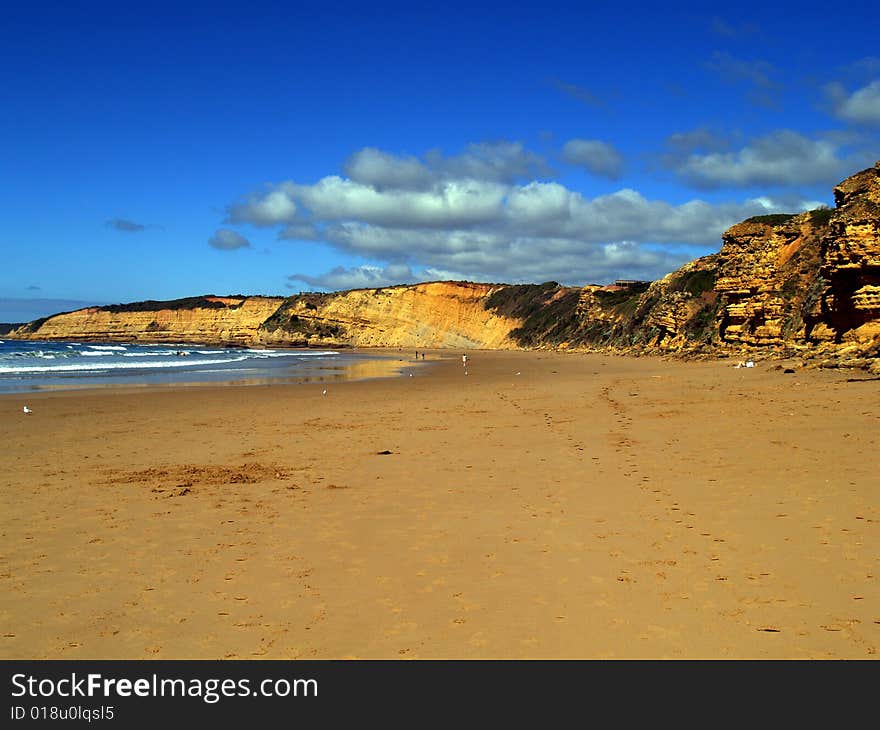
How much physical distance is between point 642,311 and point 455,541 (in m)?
54.5

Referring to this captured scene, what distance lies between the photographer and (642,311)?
189 feet

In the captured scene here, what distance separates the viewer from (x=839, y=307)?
25.6 metres

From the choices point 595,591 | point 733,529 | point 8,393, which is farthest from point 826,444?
point 8,393

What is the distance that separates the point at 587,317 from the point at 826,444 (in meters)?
67.7

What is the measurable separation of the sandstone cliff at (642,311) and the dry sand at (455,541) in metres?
14.3

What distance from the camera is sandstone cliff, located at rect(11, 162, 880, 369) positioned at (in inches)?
984

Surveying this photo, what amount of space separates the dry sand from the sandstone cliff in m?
14.3

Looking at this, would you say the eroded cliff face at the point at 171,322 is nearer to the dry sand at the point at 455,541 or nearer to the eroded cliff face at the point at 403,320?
the eroded cliff face at the point at 403,320

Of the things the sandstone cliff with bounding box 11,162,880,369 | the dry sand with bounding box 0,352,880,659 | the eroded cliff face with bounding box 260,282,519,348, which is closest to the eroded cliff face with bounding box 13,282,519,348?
the eroded cliff face with bounding box 260,282,519,348

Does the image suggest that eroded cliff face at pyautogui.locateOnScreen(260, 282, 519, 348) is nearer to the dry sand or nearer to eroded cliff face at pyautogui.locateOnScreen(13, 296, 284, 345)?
eroded cliff face at pyautogui.locateOnScreen(13, 296, 284, 345)

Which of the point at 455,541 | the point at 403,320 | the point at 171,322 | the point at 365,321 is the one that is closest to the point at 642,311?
the point at 403,320
